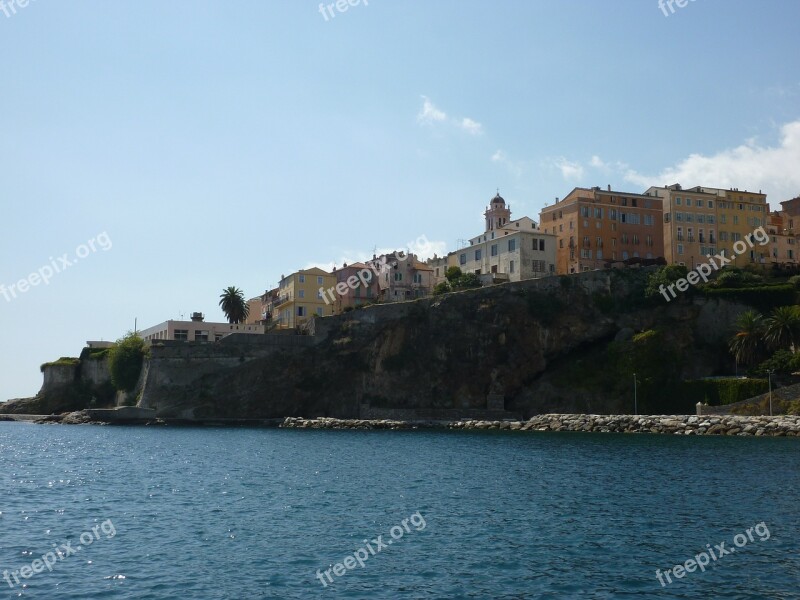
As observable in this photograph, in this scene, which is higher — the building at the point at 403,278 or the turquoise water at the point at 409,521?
the building at the point at 403,278

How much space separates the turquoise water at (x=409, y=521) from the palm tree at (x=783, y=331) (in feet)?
75.7

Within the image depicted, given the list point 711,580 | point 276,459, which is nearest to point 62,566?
point 711,580

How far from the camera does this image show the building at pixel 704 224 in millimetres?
102312

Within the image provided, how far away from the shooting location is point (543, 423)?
77562mm

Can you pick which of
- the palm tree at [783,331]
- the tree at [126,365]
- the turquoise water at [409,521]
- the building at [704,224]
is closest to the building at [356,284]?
the tree at [126,365]

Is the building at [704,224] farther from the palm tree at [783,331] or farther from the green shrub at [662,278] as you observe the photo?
the palm tree at [783,331]

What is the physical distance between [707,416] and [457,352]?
28.6 meters

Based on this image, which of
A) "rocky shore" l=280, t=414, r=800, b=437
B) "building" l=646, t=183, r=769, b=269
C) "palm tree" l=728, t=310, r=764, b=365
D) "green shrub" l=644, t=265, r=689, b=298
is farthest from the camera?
"building" l=646, t=183, r=769, b=269

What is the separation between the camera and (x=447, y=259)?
12412 centimetres

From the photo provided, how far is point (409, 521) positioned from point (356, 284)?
312 ft

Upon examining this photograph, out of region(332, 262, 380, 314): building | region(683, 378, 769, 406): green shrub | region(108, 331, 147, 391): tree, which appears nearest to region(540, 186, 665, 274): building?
region(683, 378, 769, 406): green shrub

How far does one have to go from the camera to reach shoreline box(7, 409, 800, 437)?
63875mm

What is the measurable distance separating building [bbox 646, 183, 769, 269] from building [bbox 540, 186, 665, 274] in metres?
1.91

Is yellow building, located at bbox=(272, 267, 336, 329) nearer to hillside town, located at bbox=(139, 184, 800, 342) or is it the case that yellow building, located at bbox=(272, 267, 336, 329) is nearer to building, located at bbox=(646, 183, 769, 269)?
hillside town, located at bbox=(139, 184, 800, 342)
